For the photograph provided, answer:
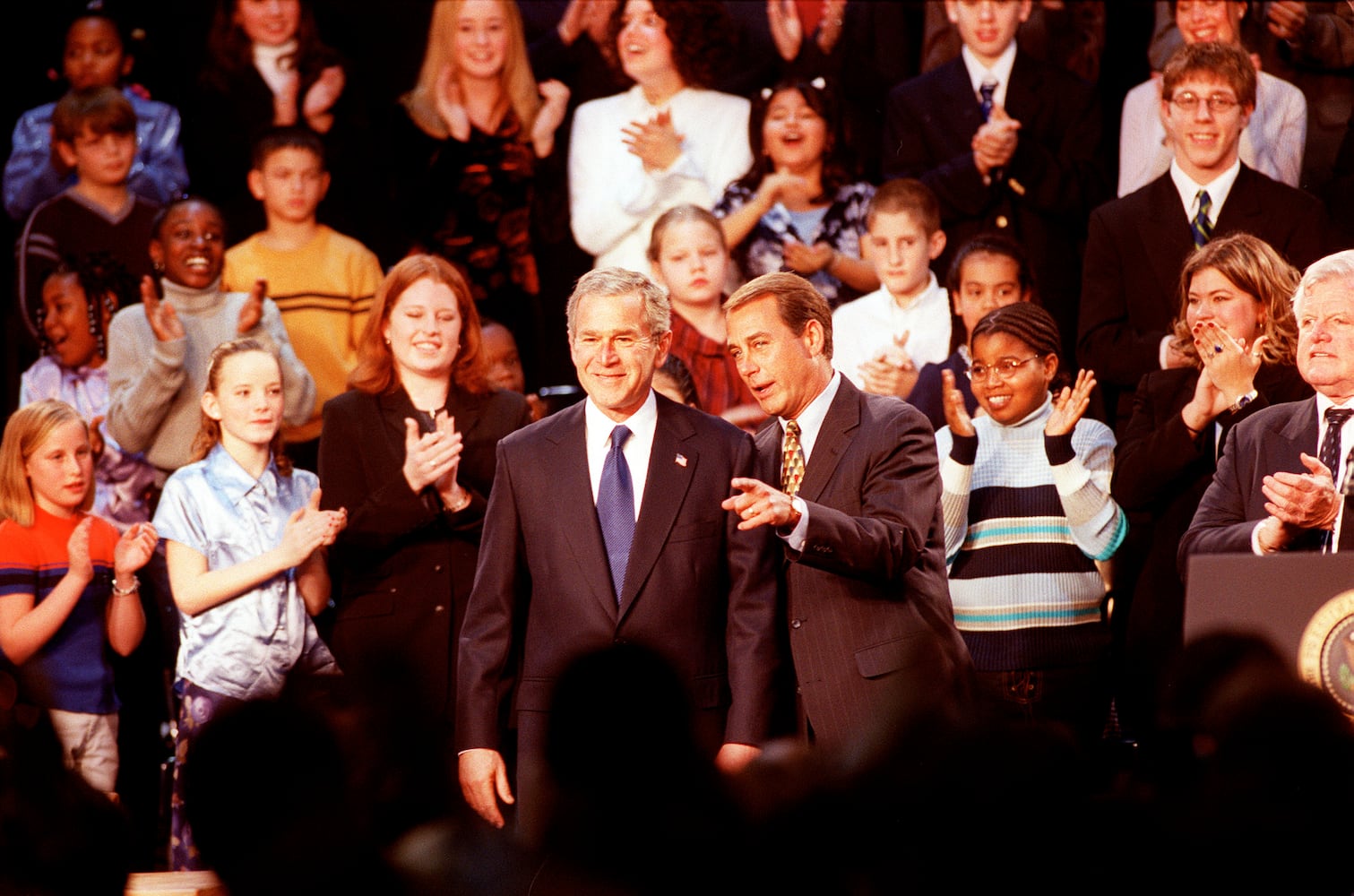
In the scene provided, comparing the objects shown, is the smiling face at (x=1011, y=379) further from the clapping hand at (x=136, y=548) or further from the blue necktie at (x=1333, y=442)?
the clapping hand at (x=136, y=548)

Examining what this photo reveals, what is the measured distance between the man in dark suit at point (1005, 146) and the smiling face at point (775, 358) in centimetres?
200

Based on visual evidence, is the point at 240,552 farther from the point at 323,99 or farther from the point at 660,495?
the point at 323,99

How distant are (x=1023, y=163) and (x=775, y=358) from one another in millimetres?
2180

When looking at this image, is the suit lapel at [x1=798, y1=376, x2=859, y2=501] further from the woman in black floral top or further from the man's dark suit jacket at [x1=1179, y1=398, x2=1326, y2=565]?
the woman in black floral top

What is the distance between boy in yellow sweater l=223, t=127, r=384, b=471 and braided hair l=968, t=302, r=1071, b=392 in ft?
7.50

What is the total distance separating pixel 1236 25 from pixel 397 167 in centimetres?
303

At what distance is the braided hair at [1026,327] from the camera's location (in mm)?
4656

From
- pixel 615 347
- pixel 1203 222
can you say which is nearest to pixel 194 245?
pixel 615 347

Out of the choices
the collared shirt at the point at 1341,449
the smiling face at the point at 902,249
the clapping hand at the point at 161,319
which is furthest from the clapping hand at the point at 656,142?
the collared shirt at the point at 1341,449

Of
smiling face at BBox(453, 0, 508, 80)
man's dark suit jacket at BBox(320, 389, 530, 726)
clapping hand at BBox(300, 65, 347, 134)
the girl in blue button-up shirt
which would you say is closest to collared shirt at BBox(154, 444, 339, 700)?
the girl in blue button-up shirt

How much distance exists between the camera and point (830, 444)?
12.6ft

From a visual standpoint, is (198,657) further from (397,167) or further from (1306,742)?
(1306,742)

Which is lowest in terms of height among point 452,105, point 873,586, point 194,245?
point 873,586

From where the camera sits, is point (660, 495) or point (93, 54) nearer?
point (660, 495)
